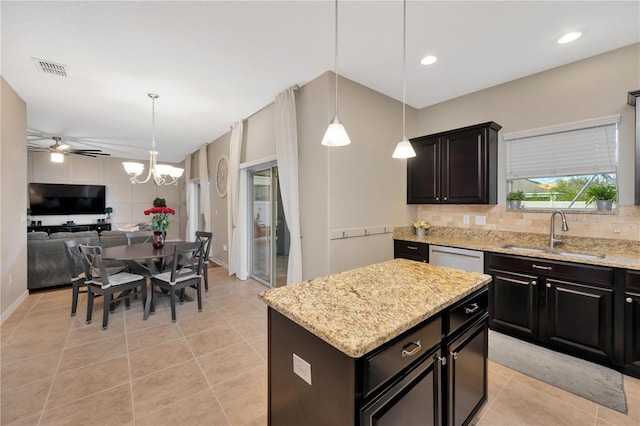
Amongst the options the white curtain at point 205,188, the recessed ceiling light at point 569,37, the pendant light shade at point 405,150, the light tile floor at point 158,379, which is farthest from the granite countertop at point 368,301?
the white curtain at point 205,188

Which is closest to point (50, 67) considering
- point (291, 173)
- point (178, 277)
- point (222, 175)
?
point (178, 277)

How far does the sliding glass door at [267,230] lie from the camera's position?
4.19m

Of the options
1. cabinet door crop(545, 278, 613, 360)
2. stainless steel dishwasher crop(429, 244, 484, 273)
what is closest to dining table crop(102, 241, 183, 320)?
stainless steel dishwasher crop(429, 244, 484, 273)

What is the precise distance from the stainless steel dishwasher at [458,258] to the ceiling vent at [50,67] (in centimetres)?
484

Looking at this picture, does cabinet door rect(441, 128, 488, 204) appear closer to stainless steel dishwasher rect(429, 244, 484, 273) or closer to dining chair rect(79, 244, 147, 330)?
stainless steel dishwasher rect(429, 244, 484, 273)

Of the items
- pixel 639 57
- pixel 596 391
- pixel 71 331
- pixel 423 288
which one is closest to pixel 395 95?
pixel 639 57

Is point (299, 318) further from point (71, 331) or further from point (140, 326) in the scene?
point (71, 331)

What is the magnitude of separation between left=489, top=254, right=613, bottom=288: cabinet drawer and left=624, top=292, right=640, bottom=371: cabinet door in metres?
0.15

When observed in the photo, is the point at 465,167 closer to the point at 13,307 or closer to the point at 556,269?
the point at 556,269

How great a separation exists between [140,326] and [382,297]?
3.00 metres

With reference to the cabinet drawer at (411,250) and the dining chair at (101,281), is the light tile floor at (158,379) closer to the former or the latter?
the dining chair at (101,281)

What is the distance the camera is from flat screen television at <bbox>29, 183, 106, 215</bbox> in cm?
709

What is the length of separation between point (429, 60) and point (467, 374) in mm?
2895

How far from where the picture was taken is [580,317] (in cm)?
228
